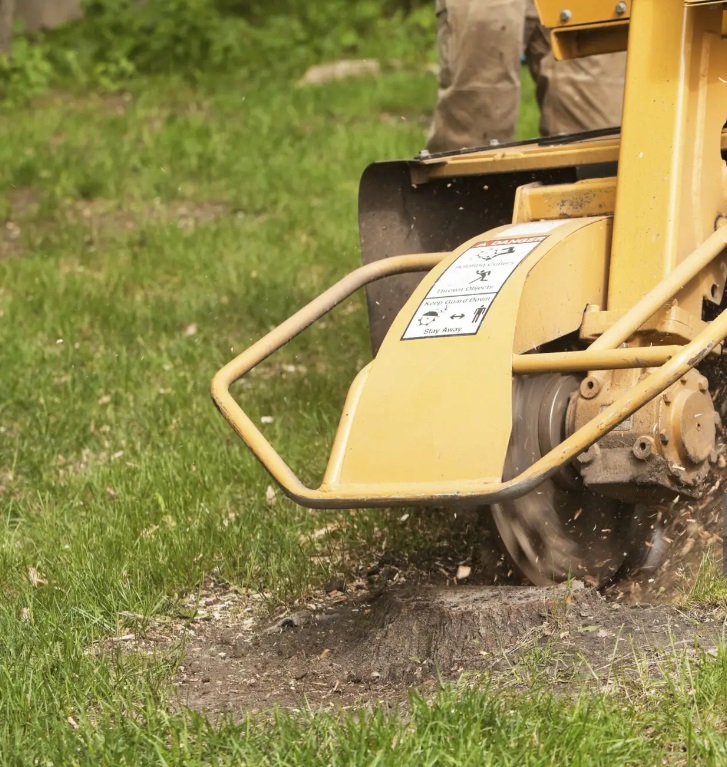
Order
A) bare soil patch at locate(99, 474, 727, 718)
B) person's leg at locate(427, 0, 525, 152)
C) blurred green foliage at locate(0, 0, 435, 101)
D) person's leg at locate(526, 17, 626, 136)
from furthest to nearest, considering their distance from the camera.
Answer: blurred green foliage at locate(0, 0, 435, 101) → person's leg at locate(526, 17, 626, 136) → person's leg at locate(427, 0, 525, 152) → bare soil patch at locate(99, 474, 727, 718)

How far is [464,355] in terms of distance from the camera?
2484mm

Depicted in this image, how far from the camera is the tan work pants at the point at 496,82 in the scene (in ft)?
14.5

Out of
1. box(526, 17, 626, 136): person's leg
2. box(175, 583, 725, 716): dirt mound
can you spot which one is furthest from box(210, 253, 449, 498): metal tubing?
box(526, 17, 626, 136): person's leg

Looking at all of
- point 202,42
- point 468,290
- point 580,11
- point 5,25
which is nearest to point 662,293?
point 468,290

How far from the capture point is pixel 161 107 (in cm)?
879

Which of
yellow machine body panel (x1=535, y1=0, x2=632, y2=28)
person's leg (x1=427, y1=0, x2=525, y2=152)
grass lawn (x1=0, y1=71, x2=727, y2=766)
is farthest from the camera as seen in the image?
person's leg (x1=427, y1=0, x2=525, y2=152)

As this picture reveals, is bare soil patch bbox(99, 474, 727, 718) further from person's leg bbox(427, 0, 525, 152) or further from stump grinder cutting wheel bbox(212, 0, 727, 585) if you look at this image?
person's leg bbox(427, 0, 525, 152)

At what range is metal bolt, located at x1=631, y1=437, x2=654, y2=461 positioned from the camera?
2557 mm

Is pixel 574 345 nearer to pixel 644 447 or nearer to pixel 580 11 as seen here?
pixel 644 447

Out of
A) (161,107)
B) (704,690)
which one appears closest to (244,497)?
(704,690)

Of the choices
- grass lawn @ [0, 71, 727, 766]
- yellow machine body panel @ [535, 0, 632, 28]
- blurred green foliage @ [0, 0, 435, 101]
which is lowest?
blurred green foliage @ [0, 0, 435, 101]

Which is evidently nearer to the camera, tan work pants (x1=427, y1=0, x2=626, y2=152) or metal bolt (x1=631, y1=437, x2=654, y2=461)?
metal bolt (x1=631, y1=437, x2=654, y2=461)

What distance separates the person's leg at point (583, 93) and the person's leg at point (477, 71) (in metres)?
0.20

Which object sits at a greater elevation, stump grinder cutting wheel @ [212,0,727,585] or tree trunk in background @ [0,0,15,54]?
stump grinder cutting wheel @ [212,0,727,585]
